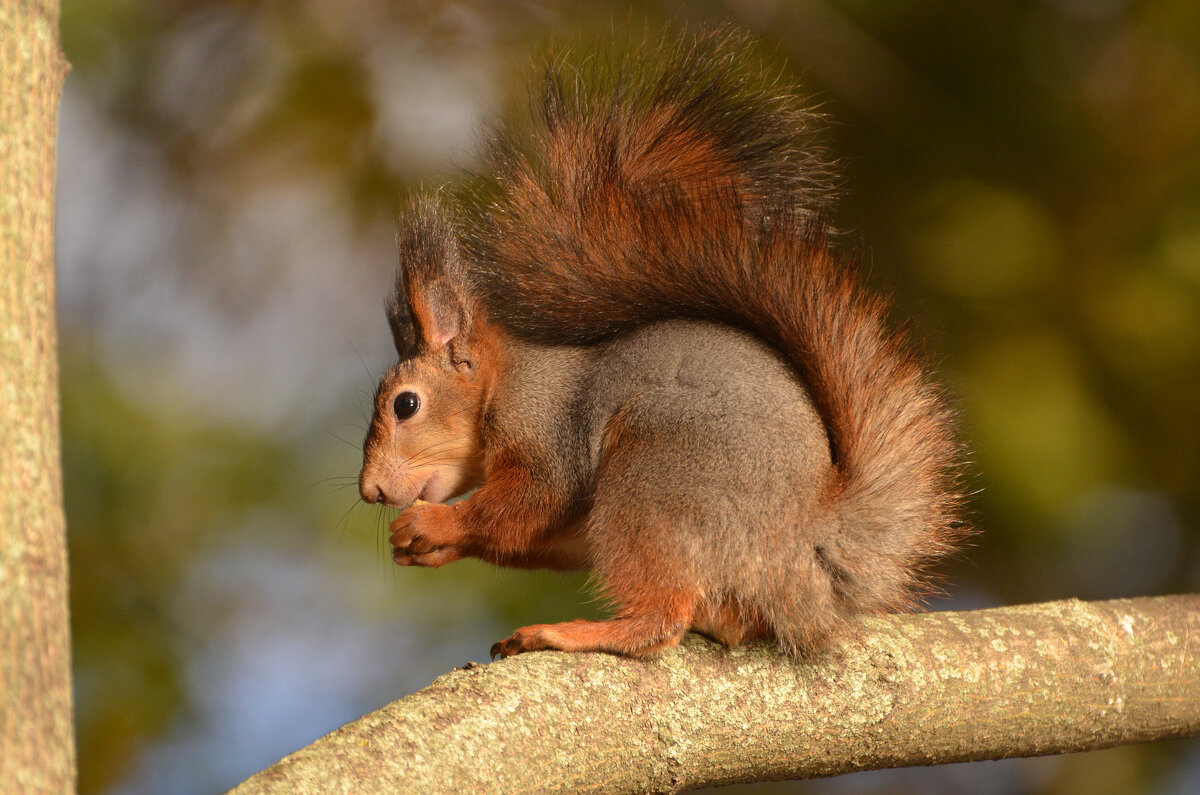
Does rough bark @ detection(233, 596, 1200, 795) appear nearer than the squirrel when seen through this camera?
Yes

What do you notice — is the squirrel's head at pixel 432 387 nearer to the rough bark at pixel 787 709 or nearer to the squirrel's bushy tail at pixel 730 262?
the squirrel's bushy tail at pixel 730 262

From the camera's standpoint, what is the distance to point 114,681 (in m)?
2.46

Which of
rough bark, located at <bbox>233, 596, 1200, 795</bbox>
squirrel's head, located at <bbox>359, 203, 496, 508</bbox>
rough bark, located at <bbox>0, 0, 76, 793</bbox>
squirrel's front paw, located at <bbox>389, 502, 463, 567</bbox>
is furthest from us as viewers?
squirrel's head, located at <bbox>359, 203, 496, 508</bbox>

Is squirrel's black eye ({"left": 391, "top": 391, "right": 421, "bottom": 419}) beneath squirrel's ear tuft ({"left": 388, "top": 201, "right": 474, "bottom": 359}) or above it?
beneath

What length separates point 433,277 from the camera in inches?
81.4

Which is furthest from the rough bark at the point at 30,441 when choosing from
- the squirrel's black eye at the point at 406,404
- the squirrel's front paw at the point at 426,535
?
the squirrel's black eye at the point at 406,404

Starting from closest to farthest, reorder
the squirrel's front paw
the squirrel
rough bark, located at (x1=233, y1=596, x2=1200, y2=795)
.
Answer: rough bark, located at (x1=233, y1=596, x2=1200, y2=795) < the squirrel < the squirrel's front paw

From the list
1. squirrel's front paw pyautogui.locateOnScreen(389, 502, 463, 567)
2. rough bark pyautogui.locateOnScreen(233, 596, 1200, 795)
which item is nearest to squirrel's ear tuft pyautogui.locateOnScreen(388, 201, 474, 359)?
squirrel's front paw pyautogui.locateOnScreen(389, 502, 463, 567)

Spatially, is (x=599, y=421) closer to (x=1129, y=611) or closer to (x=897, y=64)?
(x=1129, y=611)

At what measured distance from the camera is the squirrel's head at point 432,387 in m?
2.02

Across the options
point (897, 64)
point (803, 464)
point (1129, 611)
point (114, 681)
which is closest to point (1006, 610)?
point (1129, 611)

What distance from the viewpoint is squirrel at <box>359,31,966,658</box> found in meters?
1.58

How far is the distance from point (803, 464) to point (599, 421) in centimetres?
36

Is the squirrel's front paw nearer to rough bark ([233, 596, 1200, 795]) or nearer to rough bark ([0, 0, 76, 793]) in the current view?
rough bark ([233, 596, 1200, 795])
